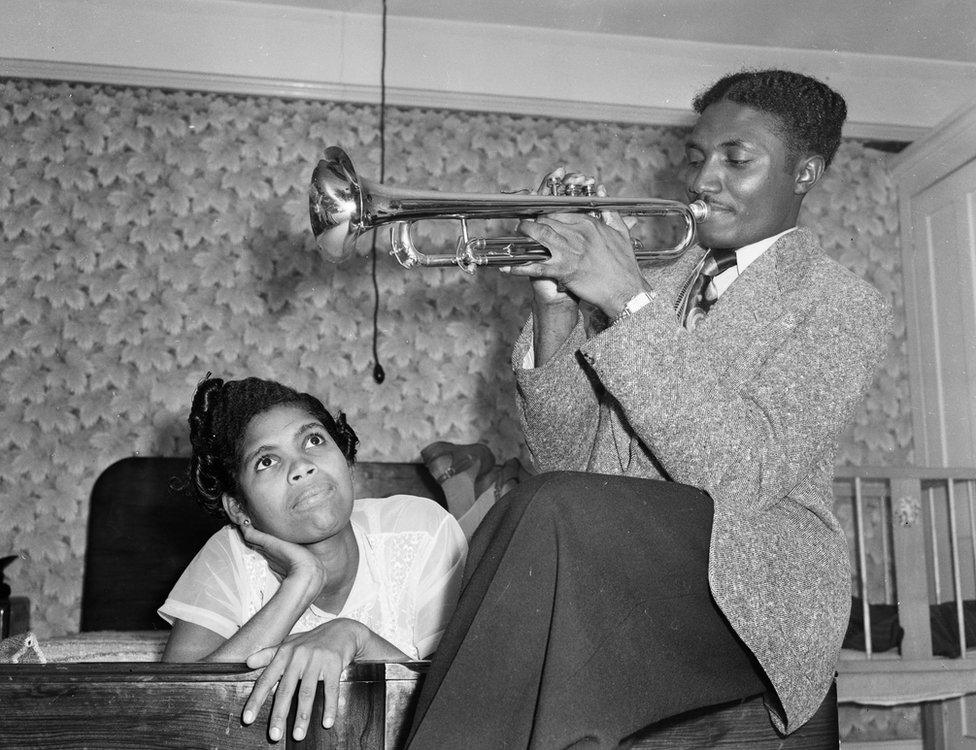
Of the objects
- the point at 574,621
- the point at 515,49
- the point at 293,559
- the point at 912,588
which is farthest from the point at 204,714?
the point at 515,49

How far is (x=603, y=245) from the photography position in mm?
1339

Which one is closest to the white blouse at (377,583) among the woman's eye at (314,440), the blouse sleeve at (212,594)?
the blouse sleeve at (212,594)

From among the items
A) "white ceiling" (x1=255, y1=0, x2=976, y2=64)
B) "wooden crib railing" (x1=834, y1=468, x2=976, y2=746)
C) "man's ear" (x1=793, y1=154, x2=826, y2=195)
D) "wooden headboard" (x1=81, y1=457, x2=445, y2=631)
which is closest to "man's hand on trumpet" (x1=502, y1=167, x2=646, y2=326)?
"man's ear" (x1=793, y1=154, x2=826, y2=195)

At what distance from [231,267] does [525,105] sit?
3.87ft

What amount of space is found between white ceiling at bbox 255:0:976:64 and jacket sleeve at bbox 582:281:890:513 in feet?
7.82

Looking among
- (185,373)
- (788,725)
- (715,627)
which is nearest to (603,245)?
(715,627)

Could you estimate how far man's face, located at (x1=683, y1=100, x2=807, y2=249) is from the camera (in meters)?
1.67

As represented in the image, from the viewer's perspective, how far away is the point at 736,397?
4.03 ft

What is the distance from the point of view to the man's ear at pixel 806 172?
173 cm

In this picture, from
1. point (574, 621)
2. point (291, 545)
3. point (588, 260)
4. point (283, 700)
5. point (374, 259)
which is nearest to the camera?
point (574, 621)

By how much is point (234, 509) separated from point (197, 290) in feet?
5.87

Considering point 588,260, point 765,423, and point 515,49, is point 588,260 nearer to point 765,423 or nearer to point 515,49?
point 765,423

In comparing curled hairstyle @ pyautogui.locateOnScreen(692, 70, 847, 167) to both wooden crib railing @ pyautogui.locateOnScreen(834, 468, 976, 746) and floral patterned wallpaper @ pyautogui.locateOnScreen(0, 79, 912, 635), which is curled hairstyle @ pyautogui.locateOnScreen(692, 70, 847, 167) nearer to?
wooden crib railing @ pyautogui.locateOnScreen(834, 468, 976, 746)

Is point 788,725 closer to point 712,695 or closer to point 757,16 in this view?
point 712,695
